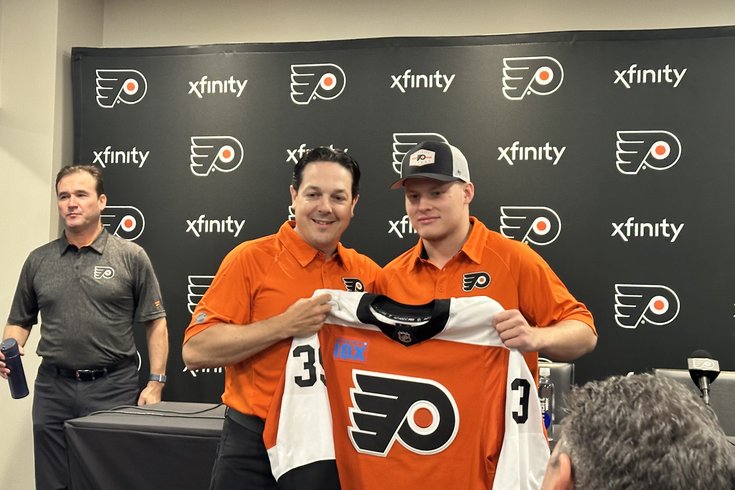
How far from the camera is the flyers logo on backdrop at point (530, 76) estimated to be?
462 cm

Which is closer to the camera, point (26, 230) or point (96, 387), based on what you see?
point (96, 387)

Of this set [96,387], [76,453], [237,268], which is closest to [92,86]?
[96,387]

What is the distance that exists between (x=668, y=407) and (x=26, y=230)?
4786 millimetres

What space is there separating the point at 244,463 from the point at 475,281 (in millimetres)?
841

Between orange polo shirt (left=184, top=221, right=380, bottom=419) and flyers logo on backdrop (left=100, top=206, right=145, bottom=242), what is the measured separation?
2.89 m

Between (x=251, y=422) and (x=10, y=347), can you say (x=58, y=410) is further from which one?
(x=251, y=422)

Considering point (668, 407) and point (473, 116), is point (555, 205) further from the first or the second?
point (668, 407)

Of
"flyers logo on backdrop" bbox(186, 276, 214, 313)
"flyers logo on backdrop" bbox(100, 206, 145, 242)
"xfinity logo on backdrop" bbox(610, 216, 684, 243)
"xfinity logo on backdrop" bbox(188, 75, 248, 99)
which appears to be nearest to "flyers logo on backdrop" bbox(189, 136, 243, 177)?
"xfinity logo on backdrop" bbox(188, 75, 248, 99)

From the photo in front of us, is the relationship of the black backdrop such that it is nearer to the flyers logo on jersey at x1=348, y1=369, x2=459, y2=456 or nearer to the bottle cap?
the bottle cap

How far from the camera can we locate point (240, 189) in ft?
16.3

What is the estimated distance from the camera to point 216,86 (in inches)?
198

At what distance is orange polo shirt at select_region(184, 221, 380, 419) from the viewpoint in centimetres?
229

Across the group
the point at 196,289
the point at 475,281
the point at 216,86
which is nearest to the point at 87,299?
the point at 196,289

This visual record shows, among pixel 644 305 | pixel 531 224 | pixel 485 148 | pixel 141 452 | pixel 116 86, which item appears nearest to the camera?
pixel 141 452
